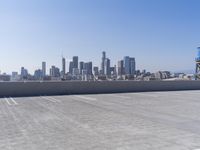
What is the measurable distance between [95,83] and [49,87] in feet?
14.2

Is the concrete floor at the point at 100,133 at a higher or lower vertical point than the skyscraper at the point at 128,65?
lower

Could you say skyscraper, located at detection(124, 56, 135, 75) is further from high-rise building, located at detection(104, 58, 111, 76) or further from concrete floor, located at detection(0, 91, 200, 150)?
concrete floor, located at detection(0, 91, 200, 150)

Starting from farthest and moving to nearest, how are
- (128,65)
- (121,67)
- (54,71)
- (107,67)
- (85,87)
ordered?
(107,67), (128,65), (121,67), (54,71), (85,87)

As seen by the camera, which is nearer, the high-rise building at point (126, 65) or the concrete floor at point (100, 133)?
the concrete floor at point (100, 133)

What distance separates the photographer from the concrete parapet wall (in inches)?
770

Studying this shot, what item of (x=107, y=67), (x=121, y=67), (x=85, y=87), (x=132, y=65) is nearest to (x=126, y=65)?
(x=121, y=67)

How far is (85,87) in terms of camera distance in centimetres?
2188

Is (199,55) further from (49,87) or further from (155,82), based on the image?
(49,87)

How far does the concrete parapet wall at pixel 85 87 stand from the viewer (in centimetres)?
1956

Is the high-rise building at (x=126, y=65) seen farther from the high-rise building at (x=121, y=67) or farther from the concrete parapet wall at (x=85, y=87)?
the concrete parapet wall at (x=85, y=87)

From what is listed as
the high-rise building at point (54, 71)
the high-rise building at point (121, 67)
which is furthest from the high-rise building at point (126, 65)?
the high-rise building at point (54, 71)

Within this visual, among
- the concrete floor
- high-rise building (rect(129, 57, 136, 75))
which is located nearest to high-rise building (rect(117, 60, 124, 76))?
high-rise building (rect(129, 57, 136, 75))

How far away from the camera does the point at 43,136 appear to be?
6.11m

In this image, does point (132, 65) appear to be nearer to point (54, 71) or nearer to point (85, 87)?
point (54, 71)
